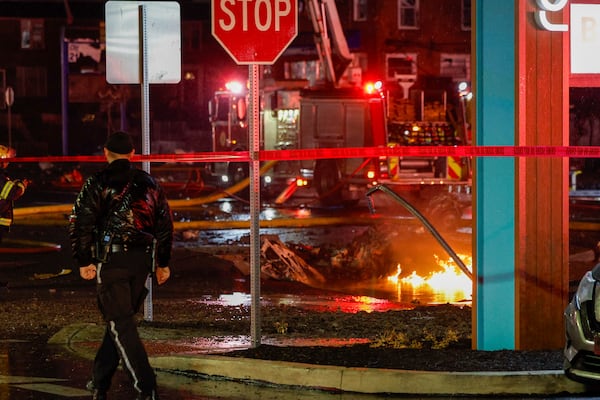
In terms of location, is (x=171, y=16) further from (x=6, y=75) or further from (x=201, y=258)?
(x=6, y=75)

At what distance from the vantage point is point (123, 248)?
261 inches

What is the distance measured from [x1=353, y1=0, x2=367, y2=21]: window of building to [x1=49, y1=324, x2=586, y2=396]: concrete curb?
1587 inches

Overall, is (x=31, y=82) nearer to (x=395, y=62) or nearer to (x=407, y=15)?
(x=395, y=62)

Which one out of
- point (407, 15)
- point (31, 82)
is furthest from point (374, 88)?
point (31, 82)

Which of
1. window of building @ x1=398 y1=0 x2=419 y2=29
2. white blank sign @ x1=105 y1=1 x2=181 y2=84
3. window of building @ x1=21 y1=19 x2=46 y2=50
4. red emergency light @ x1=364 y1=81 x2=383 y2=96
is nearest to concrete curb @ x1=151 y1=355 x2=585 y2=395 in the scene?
white blank sign @ x1=105 y1=1 x2=181 y2=84

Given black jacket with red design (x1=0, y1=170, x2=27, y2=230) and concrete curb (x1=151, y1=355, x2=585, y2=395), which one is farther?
black jacket with red design (x1=0, y1=170, x2=27, y2=230)

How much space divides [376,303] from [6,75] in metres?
51.3

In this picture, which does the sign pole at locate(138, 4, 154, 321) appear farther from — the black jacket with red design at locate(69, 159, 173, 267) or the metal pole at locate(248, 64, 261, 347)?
the black jacket with red design at locate(69, 159, 173, 267)

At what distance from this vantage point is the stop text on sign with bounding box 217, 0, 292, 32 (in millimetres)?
8344

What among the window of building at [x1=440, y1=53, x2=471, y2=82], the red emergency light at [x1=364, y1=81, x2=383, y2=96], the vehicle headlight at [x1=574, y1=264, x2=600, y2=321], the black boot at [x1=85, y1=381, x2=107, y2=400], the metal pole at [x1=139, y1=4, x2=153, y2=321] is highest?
the window of building at [x1=440, y1=53, x2=471, y2=82]

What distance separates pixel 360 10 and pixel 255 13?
39.7 meters

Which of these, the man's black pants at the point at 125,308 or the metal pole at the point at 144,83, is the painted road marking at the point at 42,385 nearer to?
the man's black pants at the point at 125,308

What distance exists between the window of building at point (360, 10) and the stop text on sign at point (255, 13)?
39.4 metres

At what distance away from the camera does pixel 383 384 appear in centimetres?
749
